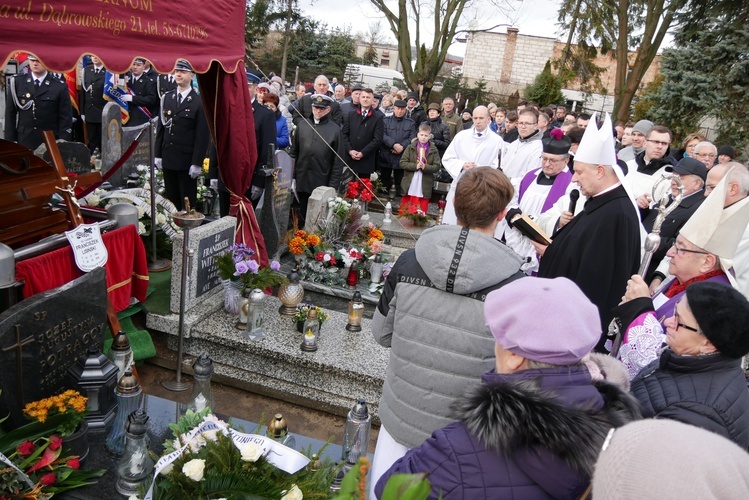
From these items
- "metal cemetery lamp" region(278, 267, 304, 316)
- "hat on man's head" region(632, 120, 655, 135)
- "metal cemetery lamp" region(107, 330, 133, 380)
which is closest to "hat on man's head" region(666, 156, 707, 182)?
"hat on man's head" region(632, 120, 655, 135)

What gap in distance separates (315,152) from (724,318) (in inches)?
245

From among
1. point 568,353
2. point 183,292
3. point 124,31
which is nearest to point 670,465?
point 568,353

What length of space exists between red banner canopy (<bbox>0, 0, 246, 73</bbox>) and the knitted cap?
11.5ft

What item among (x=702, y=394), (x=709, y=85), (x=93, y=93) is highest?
(x=709, y=85)

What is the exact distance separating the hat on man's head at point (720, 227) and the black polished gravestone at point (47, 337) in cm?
348

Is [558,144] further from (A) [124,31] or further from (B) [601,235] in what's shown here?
(A) [124,31]

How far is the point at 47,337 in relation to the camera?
10.4 ft

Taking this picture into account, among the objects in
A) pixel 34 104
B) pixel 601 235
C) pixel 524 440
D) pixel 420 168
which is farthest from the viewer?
pixel 420 168

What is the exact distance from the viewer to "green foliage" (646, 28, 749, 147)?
46.1 ft

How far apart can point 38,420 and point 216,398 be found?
1774 millimetres

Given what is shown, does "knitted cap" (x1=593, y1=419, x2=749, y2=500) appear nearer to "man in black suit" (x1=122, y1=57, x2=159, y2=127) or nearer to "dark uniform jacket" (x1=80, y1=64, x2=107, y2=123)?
"man in black suit" (x1=122, y1=57, x2=159, y2=127)

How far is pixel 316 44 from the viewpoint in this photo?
1292 inches

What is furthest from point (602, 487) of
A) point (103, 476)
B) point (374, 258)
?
point (374, 258)

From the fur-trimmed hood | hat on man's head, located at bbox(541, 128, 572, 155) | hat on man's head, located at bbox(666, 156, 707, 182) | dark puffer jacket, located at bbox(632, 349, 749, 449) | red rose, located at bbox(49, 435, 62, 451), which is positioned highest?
hat on man's head, located at bbox(541, 128, 572, 155)
